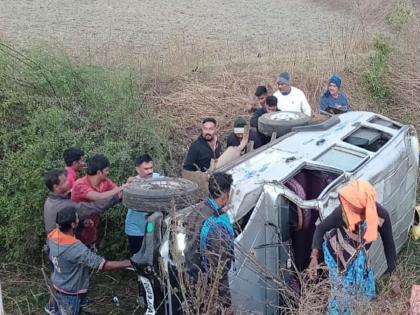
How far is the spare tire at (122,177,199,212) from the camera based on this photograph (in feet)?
17.9

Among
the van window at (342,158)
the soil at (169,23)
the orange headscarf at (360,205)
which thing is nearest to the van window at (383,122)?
the van window at (342,158)

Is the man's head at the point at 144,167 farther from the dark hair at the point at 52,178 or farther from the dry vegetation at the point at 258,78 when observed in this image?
the dry vegetation at the point at 258,78

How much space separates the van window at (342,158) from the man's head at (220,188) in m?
1.30

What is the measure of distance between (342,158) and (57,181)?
8.84ft

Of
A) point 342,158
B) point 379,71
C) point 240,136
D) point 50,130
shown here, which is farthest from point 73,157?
point 379,71

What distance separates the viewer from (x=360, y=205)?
4.75 metres

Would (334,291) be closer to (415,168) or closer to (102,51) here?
(415,168)

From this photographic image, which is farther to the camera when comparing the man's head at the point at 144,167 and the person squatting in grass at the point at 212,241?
the man's head at the point at 144,167

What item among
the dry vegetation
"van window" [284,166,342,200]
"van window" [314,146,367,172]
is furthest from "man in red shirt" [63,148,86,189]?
the dry vegetation

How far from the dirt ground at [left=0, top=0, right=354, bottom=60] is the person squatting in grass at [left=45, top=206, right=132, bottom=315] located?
26.4 feet

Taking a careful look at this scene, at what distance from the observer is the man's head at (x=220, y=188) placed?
5078 mm

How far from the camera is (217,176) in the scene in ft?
17.1

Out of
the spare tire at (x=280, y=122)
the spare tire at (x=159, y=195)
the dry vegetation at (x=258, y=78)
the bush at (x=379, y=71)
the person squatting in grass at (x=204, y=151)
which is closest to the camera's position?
the spare tire at (x=159, y=195)

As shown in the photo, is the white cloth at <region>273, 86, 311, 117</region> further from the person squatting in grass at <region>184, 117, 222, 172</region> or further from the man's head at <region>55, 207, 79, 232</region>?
the man's head at <region>55, 207, 79, 232</region>
